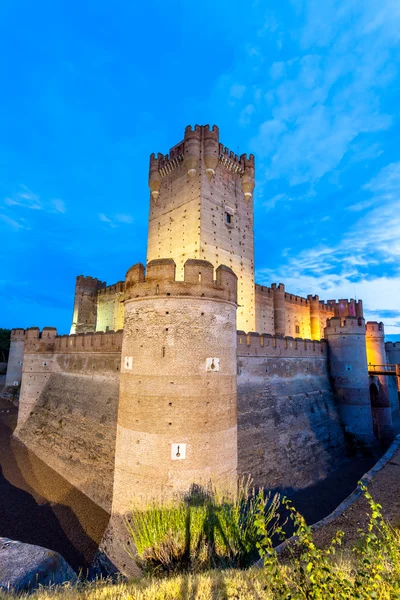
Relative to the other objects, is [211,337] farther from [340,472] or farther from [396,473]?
[340,472]

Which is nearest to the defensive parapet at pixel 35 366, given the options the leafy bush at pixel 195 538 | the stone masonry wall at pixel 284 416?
the stone masonry wall at pixel 284 416

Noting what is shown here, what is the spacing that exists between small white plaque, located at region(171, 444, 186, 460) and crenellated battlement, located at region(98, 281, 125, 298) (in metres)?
25.3

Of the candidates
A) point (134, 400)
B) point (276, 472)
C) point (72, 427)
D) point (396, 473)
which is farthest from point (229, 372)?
point (72, 427)

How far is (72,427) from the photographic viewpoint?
14078mm

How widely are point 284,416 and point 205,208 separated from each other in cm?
1332

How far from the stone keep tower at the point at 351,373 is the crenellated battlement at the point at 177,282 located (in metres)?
13.3

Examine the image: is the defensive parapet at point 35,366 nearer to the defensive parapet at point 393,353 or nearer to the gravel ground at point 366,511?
A: the gravel ground at point 366,511

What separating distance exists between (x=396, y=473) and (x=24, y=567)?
38.1 ft

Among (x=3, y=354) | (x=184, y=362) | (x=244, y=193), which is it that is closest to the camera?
(x=184, y=362)

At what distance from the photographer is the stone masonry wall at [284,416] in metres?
11.4

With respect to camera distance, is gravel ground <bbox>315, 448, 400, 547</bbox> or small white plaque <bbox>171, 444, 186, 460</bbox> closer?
small white plaque <bbox>171, 444, 186, 460</bbox>

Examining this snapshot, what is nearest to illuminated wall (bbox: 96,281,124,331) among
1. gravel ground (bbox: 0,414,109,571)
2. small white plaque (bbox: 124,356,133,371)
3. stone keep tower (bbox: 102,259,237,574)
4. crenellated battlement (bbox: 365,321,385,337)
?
gravel ground (bbox: 0,414,109,571)

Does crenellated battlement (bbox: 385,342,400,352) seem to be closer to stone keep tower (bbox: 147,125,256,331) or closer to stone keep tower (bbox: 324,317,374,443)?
stone keep tower (bbox: 324,317,374,443)

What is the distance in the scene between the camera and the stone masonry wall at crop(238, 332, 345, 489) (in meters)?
11.4
